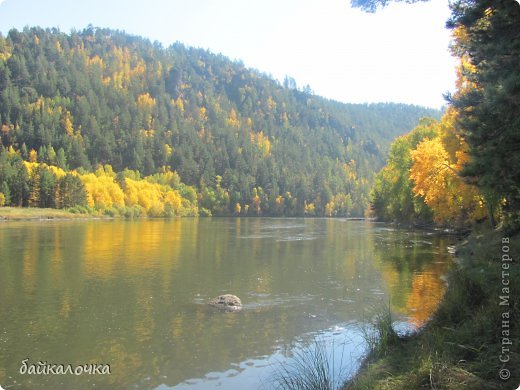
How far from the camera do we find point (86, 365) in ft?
51.6

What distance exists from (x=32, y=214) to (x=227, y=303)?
115 m

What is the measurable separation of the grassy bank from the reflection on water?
80926 millimetres

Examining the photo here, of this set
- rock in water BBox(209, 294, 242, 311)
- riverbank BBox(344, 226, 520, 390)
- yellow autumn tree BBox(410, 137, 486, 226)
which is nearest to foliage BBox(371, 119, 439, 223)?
yellow autumn tree BBox(410, 137, 486, 226)

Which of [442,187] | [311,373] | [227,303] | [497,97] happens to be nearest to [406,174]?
[442,187]

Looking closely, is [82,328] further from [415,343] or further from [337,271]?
[337,271]

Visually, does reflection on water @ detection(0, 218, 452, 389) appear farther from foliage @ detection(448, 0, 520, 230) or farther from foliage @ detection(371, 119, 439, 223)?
foliage @ detection(371, 119, 439, 223)

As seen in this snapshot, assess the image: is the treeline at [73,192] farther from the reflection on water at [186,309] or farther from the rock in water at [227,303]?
the rock in water at [227,303]

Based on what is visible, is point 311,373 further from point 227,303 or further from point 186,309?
point 186,309

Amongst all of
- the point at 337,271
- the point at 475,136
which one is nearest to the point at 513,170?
the point at 475,136

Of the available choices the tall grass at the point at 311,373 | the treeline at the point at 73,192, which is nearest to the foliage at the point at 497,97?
the tall grass at the point at 311,373

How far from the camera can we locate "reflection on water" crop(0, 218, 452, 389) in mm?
15617

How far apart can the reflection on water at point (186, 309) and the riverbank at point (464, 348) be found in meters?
3.84

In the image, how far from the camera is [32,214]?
402 ft

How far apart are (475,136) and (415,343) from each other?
5826 millimetres
